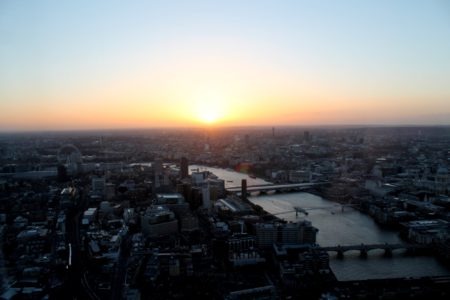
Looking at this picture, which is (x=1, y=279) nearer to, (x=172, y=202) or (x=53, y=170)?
(x=172, y=202)

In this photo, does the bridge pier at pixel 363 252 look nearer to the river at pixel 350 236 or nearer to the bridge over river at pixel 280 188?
the river at pixel 350 236

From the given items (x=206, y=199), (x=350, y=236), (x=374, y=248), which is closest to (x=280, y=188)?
(x=206, y=199)

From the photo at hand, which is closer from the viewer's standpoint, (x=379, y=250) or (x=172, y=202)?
(x=379, y=250)

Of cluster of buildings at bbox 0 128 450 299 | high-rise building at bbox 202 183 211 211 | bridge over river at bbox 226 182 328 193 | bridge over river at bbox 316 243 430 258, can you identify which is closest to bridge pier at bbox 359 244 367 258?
bridge over river at bbox 316 243 430 258

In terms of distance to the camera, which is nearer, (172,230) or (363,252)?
(363,252)

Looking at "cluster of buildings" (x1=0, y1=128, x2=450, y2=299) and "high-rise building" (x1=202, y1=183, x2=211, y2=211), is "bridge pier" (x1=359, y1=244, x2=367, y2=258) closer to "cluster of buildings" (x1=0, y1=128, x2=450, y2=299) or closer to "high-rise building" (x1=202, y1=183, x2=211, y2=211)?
"cluster of buildings" (x1=0, y1=128, x2=450, y2=299)

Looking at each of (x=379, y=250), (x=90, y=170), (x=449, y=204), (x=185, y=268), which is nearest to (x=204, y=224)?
(x=185, y=268)

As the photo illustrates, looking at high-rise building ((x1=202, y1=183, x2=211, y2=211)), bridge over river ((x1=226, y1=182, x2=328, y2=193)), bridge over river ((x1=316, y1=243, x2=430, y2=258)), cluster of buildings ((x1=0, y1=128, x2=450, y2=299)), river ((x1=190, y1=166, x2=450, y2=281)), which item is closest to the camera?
cluster of buildings ((x1=0, y1=128, x2=450, y2=299))

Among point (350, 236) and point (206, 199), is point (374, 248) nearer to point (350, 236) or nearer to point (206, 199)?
point (350, 236)
